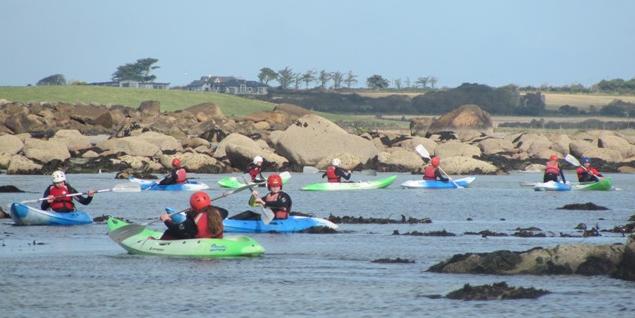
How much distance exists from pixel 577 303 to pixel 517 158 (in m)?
57.3

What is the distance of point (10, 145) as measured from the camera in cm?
6800

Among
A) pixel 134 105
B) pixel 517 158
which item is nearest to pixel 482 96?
pixel 134 105

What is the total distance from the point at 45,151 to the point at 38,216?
31.3 meters

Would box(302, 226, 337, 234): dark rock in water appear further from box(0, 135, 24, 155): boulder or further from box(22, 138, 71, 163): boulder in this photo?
box(0, 135, 24, 155): boulder

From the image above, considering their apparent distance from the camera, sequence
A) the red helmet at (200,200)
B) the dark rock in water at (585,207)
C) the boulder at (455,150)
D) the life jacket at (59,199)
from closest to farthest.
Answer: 1. the red helmet at (200,200)
2. the life jacket at (59,199)
3. the dark rock in water at (585,207)
4. the boulder at (455,150)

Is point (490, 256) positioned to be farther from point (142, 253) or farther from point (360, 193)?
point (360, 193)

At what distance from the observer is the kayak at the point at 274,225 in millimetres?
32688

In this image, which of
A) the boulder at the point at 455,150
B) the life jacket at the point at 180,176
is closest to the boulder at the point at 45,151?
the life jacket at the point at 180,176

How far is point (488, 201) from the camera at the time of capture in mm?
47750

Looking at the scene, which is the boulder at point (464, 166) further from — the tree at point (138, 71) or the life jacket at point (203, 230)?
the tree at point (138, 71)

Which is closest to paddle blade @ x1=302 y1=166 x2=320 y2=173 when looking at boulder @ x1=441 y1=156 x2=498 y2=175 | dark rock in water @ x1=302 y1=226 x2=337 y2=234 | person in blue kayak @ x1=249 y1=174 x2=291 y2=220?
boulder @ x1=441 y1=156 x2=498 y2=175

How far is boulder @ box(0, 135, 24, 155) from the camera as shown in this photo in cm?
6738

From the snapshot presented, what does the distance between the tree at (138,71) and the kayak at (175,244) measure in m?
169

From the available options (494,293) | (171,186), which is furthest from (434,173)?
(494,293)
